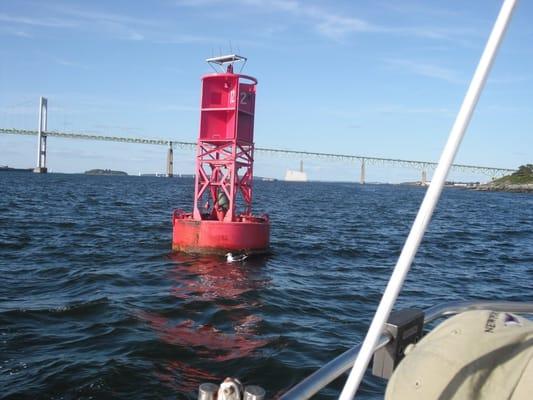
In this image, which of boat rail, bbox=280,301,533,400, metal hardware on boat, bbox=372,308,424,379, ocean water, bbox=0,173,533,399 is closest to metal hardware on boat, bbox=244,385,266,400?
boat rail, bbox=280,301,533,400

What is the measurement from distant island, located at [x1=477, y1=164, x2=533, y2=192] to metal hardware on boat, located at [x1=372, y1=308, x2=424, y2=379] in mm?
144443

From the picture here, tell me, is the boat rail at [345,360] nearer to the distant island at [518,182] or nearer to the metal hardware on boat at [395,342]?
the metal hardware on boat at [395,342]

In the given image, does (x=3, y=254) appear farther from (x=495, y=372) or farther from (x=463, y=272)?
(x=495, y=372)

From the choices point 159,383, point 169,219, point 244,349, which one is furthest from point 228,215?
point 169,219

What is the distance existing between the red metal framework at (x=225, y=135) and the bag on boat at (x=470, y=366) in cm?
1384

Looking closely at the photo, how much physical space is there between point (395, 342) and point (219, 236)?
1225cm

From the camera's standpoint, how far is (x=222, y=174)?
17031 mm

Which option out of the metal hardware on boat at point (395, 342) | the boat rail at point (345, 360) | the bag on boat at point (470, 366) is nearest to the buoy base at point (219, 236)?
the boat rail at point (345, 360)

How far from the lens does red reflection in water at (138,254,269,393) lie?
679cm

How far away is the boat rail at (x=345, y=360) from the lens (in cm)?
→ 233

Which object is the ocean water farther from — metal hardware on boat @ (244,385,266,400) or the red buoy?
metal hardware on boat @ (244,385,266,400)

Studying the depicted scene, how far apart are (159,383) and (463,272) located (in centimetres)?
1120

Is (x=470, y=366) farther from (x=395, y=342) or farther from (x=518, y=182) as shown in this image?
(x=518, y=182)

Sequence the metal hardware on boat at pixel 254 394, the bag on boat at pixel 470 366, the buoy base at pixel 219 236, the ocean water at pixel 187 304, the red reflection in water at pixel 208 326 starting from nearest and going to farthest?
1. the bag on boat at pixel 470 366
2. the metal hardware on boat at pixel 254 394
3. the ocean water at pixel 187 304
4. the red reflection in water at pixel 208 326
5. the buoy base at pixel 219 236
